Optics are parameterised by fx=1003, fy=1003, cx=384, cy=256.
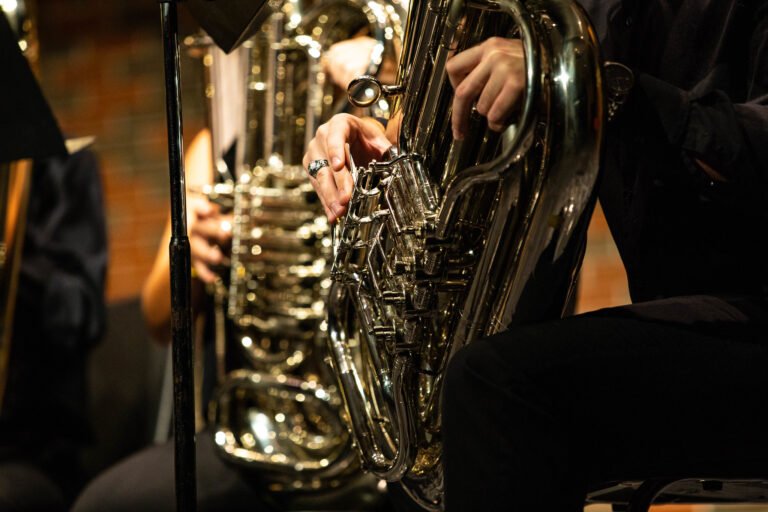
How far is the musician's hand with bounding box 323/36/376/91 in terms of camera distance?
161cm

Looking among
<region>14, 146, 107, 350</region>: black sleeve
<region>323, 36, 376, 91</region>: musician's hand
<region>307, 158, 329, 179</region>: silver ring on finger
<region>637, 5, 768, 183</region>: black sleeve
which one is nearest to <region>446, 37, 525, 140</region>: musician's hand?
<region>637, 5, 768, 183</region>: black sleeve

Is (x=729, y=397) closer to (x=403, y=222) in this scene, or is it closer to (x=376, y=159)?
(x=403, y=222)

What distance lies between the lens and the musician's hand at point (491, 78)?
0.83 metres

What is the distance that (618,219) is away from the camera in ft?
3.38

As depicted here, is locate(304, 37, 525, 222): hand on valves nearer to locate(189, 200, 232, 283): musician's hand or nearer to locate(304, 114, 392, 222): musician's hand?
locate(304, 114, 392, 222): musician's hand

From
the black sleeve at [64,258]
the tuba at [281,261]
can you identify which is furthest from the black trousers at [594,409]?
the black sleeve at [64,258]

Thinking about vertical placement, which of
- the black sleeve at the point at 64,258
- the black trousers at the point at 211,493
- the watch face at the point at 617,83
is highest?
the watch face at the point at 617,83

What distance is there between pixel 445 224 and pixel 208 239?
2.91 feet

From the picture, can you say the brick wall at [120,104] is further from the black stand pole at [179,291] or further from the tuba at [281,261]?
the black stand pole at [179,291]

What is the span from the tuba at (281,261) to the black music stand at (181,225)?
0.62 m

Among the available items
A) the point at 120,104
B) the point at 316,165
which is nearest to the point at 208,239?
the point at 316,165

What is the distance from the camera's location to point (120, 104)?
341cm

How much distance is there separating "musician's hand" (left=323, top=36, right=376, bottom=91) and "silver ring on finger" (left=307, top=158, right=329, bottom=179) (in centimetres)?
53

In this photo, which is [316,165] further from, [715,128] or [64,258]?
[64,258]
